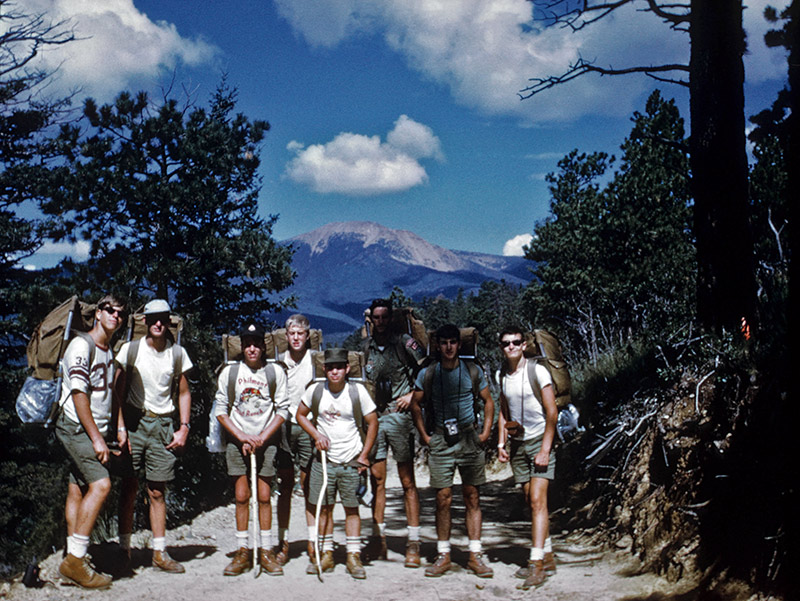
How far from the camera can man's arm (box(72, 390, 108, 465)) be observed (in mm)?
4746

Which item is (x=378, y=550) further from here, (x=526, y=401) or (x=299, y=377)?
(x=526, y=401)

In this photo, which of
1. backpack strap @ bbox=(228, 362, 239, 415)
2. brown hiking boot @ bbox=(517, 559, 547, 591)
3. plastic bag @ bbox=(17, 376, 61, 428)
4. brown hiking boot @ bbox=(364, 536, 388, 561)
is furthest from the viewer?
brown hiking boot @ bbox=(364, 536, 388, 561)

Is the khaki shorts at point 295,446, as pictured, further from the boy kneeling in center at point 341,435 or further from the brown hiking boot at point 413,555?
Answer: the brown hiking boot at point 413,555

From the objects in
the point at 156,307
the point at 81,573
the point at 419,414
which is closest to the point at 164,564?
the point at 81,573

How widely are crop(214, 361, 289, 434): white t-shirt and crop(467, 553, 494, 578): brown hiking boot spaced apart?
6.11ft

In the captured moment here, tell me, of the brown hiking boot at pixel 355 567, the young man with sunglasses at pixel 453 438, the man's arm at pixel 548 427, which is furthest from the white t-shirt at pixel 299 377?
the man's arm at pixel 548 427

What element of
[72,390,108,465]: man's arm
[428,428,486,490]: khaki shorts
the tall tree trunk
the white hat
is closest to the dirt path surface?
[428,428,486,490]: khaki shorts

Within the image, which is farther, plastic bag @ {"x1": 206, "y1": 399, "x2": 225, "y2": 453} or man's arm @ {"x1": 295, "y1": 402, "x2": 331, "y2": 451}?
plastic bag @ {"x1": 206, "y1": 399, "x2": 225, "y2": 453}

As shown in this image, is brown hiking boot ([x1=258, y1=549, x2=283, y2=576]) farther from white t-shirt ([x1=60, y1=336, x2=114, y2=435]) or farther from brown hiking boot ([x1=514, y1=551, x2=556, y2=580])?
brown hiking boot ([x1=514, y1=551, x2=556, y2=580])

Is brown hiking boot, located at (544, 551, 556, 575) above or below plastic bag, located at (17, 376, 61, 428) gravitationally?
below

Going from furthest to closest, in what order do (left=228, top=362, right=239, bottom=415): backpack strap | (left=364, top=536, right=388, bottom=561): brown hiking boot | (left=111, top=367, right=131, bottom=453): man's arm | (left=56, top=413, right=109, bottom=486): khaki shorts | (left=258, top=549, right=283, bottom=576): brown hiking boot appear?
(left=364, top=536, right=388, bottom=561): brown hiking boot < (left=228, top=362, right=239, bottom=415): backpack strap < (left=258, top=549, right=283, bottom=576): brown hiking boot < (left=111, top=367, right=131, bottom=453): man's arm < (left=56, top=413, right=109, bottom=486): khaki shorts

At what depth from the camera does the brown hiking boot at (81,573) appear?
477 cm

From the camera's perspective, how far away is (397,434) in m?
5.71

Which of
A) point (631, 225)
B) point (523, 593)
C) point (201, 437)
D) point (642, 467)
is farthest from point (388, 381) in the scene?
point (631, 225)
